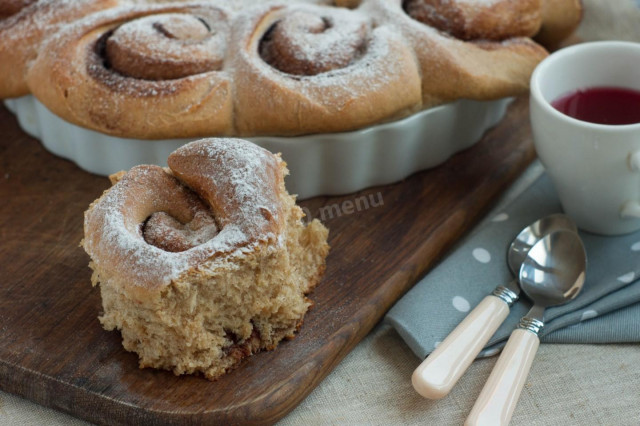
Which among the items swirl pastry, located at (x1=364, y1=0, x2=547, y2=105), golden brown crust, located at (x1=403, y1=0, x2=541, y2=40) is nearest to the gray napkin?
swirl pastry, located at (x1=364, y1=0, x2=547, y2=105)

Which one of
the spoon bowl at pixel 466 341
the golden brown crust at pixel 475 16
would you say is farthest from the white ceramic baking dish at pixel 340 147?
the spoon bowl at pixel 466 341

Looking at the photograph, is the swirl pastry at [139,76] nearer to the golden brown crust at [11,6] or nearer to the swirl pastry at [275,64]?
the swirl pastry at [275,64]

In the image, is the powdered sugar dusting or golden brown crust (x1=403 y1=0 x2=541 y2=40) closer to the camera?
the powdered sugar dusting

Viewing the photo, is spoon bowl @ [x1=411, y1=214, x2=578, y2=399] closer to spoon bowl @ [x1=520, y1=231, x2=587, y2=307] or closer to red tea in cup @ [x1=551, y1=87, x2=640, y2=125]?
spoon bowl @ [x1=520, y1=231, x2=587, y2=307]

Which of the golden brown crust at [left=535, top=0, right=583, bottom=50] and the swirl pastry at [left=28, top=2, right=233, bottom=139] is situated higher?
the swirl pastry at [left=28, top=2, right=233, bottom=139]

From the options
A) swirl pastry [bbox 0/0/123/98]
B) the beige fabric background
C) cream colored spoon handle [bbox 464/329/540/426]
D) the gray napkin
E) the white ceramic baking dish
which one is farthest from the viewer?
swirl pastry [bbox 0/0/123/98]

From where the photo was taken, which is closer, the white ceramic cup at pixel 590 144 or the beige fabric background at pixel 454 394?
the beige fabric background at pixel 454 394

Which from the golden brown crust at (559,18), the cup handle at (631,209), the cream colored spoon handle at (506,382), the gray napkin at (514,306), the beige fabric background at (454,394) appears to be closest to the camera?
the cream colored spoon handle at (506,382)
